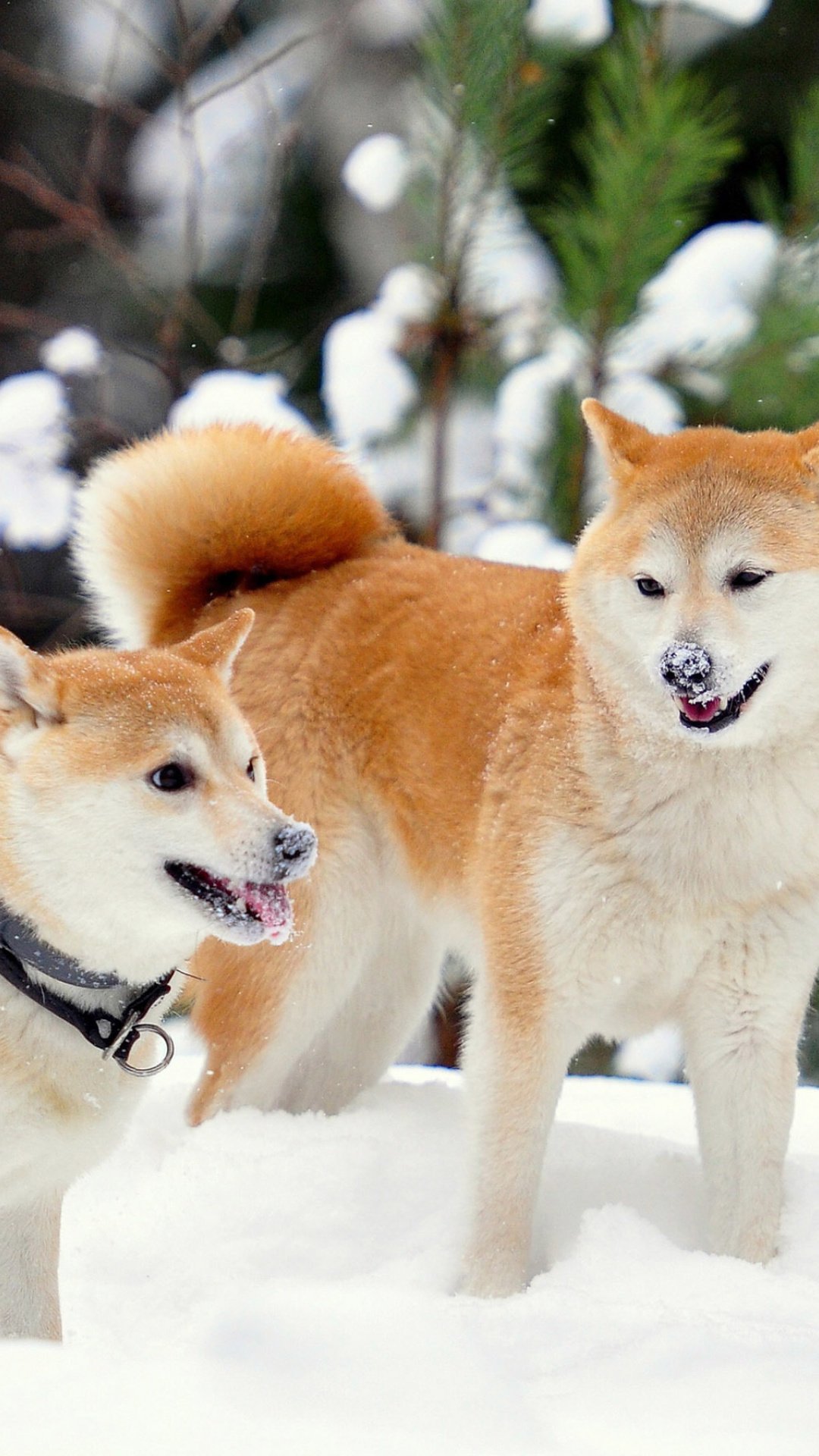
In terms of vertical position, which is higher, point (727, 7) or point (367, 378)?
point (727, 7)

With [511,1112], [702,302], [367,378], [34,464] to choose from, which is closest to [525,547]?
[367,378]

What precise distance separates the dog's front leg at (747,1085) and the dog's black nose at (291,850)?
32.6 inches

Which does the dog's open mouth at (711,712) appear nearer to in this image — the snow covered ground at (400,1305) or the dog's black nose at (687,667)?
the dog's black nose at (687,667)

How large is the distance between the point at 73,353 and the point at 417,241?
1.38 metres

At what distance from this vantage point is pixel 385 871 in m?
3.00

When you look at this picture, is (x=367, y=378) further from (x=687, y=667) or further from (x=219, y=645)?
(x=687, y=667)

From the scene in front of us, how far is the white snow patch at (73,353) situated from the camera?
524 cm

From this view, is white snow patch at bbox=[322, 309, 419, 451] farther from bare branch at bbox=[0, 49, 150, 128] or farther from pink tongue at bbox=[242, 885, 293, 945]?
pink tongue at bbox=[242, 885, 293, 945]

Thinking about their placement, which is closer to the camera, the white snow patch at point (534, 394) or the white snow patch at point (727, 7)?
the white snow patch at point (727, 7)

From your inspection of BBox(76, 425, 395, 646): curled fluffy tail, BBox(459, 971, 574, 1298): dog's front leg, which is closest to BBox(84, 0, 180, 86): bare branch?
BBox(76, 425, 395, 646): curled fluffy tail

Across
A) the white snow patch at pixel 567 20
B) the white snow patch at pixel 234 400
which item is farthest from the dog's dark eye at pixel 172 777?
the white snow patch at pixel 567 20

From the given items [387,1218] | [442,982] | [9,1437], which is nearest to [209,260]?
[442,982]

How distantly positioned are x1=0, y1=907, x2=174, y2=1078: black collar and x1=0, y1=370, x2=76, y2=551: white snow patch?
11.4 ft

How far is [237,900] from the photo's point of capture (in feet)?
6.38
